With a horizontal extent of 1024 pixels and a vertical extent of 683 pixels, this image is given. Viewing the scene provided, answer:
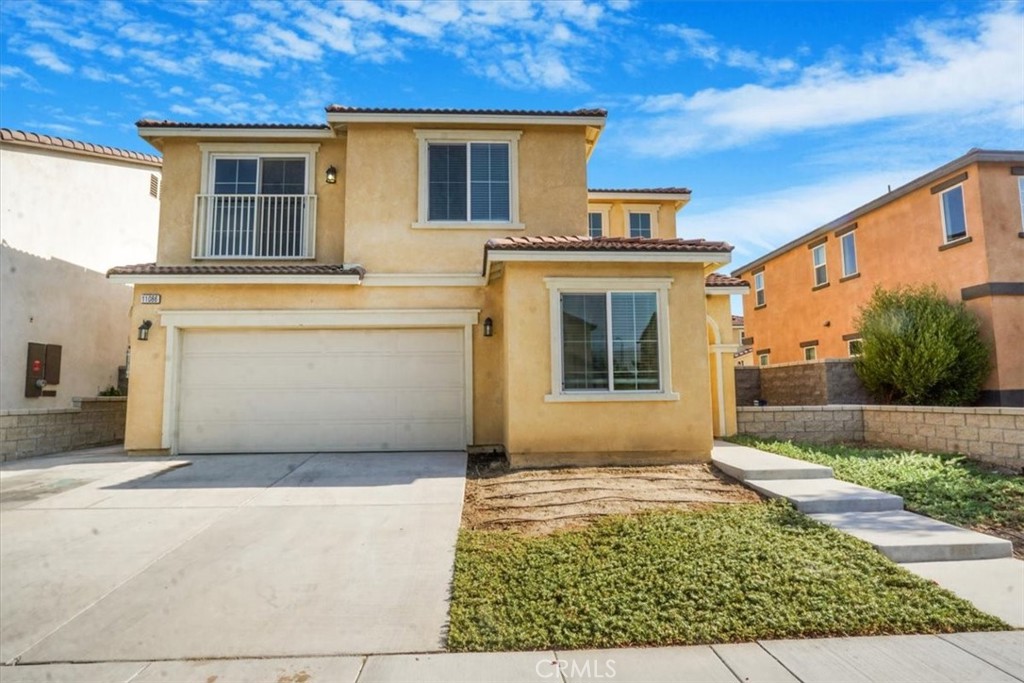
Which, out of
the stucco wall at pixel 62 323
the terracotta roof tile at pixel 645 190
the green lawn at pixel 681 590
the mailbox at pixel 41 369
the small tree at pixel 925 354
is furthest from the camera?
the terracotta roof tile at pixel 645 190

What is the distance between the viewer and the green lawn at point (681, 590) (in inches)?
156

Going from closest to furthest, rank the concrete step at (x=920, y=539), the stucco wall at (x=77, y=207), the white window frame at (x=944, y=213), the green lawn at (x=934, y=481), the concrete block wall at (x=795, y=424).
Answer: the concrete step at (x=920, y=539)
the green lawn at (x=934, y=481)
the concrete block wall at (x=795, y=424)
the stucco wall at (x=77, y=207)
the white window frame at (x=944, y=213)

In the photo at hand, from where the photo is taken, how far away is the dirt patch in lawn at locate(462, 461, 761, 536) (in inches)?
245

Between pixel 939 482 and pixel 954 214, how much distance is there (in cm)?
1049

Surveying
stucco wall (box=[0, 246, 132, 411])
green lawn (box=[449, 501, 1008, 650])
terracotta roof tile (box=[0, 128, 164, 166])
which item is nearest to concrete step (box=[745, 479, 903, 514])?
green lawn (box=[449, 501, 1008, 650])

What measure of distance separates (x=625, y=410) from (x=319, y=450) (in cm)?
575

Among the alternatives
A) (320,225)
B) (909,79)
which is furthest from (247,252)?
(909,79)

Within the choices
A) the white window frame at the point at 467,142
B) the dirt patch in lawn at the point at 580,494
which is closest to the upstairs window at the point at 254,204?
the white window frame at the point at 467,142

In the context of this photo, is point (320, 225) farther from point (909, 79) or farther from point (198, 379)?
point (909, 79)

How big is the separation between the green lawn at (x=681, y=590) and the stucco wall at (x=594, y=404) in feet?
9.01

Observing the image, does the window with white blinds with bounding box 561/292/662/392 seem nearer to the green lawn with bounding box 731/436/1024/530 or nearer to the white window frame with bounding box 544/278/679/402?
the white window frame with bounding box 544/278/679/402

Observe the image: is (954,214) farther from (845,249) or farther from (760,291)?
(760,291)

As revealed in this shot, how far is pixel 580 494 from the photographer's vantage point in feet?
22.8
